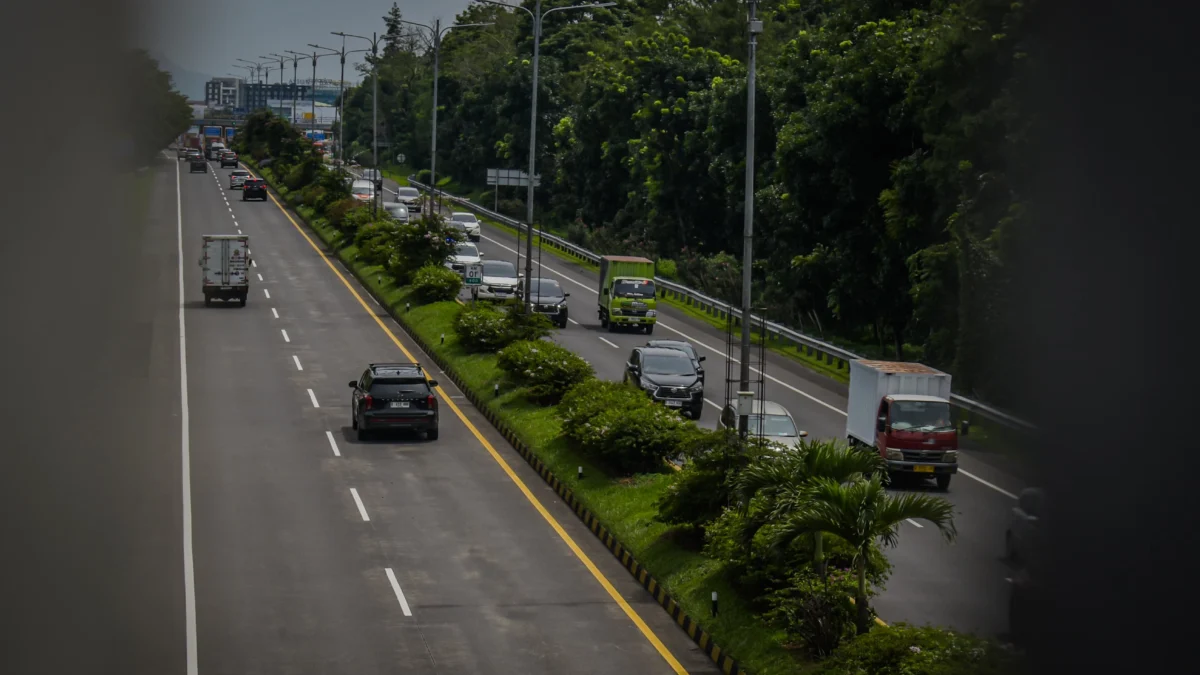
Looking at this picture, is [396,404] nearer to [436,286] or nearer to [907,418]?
[907,418]

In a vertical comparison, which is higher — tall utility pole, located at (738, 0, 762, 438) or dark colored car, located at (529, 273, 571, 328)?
tall utility pole, located at (738, 0, 762, 438)

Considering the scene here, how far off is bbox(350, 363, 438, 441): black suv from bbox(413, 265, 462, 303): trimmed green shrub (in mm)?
16935

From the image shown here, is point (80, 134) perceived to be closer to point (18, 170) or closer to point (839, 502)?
point (18, 170)

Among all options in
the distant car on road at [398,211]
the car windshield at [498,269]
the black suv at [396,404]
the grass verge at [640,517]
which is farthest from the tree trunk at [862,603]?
the distant car on road at [398,211]

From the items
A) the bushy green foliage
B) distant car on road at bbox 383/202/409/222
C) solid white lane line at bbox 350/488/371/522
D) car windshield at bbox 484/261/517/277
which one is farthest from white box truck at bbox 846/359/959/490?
distant car on road at bbox 383/202/409/222

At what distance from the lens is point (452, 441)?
2858 centimetres

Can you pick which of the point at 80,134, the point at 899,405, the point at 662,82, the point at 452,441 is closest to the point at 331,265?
the point at 662,82

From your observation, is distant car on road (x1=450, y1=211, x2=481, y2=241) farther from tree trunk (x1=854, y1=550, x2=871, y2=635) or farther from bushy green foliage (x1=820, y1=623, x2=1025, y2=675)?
bushy green foliage (x1=820, y1=623, x2=1025, y2=675)

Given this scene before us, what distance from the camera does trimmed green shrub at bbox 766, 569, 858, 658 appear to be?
1384 centimetres

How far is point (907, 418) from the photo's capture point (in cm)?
2573

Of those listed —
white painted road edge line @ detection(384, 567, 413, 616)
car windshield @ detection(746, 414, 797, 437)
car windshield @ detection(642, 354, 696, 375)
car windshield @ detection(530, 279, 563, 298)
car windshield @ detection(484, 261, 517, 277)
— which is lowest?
white painted road edge line @ detection(384, 567, 413, 616)

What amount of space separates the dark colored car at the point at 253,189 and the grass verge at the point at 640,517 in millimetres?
44348

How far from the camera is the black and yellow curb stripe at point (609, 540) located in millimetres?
15770

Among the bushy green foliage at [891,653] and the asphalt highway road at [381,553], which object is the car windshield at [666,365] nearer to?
the asphalt highway road at [381,553]
